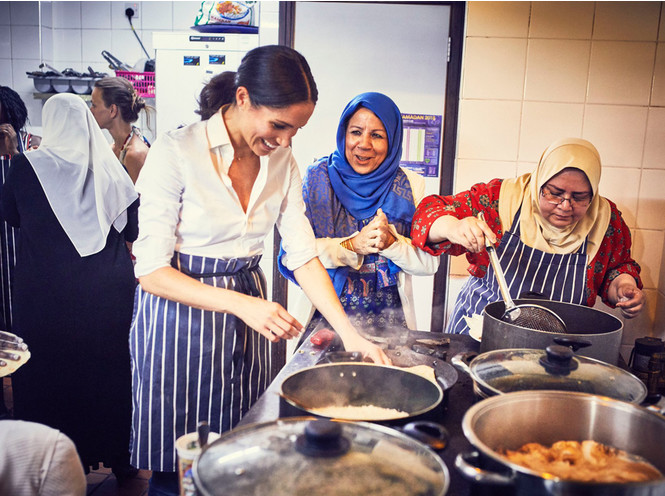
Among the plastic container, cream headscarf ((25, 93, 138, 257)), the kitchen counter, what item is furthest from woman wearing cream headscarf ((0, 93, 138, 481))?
the plastic container

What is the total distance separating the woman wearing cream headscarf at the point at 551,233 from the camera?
1.86 metres

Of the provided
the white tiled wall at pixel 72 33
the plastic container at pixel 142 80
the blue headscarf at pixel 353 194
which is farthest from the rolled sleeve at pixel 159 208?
the white tiled wall at pixel 72 33

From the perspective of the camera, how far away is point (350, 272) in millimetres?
2098

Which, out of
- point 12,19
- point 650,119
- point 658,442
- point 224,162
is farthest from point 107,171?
point 12,19

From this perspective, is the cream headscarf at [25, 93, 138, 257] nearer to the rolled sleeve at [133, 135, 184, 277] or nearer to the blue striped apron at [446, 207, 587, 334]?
the rolled sleeve at [133, 135, 184, 277]

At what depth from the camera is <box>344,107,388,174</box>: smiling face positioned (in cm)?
217

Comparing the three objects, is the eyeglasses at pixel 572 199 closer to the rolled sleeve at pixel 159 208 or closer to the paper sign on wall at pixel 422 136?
the rolled sleeve at pixel 159 208

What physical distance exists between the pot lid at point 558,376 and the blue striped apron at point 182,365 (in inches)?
34.4

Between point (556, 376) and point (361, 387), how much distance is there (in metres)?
0.36

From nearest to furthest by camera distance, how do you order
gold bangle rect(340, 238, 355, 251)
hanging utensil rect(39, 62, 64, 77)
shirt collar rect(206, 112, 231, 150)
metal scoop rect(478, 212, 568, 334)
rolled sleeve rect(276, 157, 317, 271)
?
1. metal scoop rect(478, 212, 568, 334)
2. shirt collar rect(206, 112, 231, 150)
3. rolled sleeve rect(276, 157, 317, 271)
4. gold bangle rect(340, 238, 355, 251)
5. hanging utensil rect(39, 62, 64, 77)

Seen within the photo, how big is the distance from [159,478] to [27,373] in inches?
42.7

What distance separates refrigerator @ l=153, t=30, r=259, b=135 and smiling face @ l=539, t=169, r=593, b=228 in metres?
2.56

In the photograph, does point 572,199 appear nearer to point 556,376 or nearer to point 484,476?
point 556,376

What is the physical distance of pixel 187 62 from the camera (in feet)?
12.5
